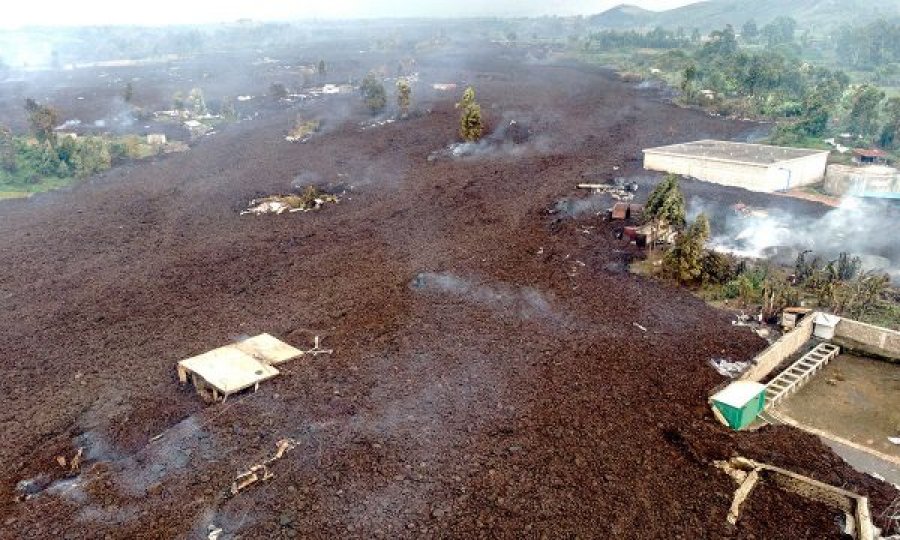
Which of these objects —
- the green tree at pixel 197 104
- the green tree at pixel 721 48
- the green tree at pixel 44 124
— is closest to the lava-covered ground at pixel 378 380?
the green tree at pixel 44 124

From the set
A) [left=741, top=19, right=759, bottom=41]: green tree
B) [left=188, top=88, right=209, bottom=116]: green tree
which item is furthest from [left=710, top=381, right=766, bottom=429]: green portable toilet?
[left=741, top=19, right=759, bottom=41]: green tree

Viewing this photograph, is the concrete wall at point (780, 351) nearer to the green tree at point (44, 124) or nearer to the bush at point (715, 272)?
the bush at point (715, 272)

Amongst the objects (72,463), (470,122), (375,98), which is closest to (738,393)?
(72,463)

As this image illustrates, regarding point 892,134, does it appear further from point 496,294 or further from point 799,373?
point 496,294

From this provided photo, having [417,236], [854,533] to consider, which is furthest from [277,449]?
[417,236]

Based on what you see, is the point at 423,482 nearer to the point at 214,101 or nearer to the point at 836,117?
the point at 836,117
